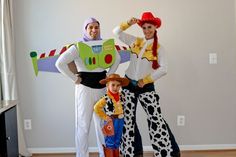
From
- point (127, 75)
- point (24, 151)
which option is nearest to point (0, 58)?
point (24, 151)

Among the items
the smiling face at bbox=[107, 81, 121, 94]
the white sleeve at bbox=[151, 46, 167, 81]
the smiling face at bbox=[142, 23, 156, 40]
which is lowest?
the smiling face at bbox=[107, 81, 121, 94]

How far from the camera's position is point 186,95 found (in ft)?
10.5

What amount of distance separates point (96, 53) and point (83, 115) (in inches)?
20.7

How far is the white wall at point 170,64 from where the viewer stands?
3.11m

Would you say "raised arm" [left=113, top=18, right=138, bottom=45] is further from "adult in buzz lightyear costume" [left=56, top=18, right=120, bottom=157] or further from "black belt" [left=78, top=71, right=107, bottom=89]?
"black belt" [left=78, top=71, right=107, bottom=89]

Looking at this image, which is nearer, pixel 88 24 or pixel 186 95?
pixel 88 24

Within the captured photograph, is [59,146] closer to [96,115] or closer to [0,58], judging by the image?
[96,115]

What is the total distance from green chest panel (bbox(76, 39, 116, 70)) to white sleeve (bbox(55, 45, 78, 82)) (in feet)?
0.17

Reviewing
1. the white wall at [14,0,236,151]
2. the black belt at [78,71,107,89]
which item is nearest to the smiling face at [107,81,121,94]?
the black belt at [78,71,107,89]

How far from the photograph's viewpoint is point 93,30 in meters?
2.56

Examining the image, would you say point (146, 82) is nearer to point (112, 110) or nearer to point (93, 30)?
point (112, 110)

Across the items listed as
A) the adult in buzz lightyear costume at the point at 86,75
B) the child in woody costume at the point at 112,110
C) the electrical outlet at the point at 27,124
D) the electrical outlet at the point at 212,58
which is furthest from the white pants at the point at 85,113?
the electrical outlet at the point at 212,58

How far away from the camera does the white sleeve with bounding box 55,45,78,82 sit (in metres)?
2.54

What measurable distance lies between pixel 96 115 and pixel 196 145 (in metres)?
1.24
